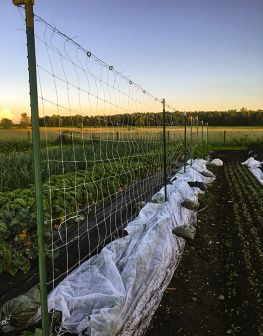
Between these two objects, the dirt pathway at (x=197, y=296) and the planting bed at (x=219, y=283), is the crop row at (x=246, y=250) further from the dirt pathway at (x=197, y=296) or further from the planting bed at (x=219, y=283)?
the dirt pathway at (x=197, y=296)

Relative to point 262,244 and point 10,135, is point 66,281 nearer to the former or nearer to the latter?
point 262,244

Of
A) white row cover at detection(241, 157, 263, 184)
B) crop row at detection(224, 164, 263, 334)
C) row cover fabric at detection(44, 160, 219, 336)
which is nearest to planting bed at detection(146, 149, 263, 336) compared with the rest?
crop row at detection(224, 164, 263, 334)

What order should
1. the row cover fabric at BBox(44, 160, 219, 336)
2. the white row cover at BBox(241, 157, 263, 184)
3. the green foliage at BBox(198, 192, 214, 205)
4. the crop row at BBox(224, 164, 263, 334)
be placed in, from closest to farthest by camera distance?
the row cover fabric at BBox(44, 160, 219, 336)
the crop row at BBox(224, 164, 263, 334)
the green foliage at BBox(198, 192, 214, 205)
the white row cover at BBox(241, 157, 263, 184)

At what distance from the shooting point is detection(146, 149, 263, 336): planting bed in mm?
2523

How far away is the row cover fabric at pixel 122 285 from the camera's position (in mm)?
2303

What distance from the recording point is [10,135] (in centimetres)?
2022

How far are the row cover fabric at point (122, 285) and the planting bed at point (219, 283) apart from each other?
139 mm

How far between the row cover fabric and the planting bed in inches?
5.5

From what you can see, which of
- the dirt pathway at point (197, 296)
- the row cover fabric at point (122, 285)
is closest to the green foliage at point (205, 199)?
the dirt pathway at point (197, 296)

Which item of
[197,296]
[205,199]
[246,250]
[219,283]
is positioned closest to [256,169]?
[205,199]

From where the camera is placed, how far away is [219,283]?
3189 millimetres

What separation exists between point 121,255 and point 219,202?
373 cm

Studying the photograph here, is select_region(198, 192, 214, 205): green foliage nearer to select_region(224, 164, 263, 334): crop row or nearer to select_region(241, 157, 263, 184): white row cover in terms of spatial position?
select_region(224, 164, 263, 334): crop row

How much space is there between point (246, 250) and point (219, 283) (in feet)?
3.05
